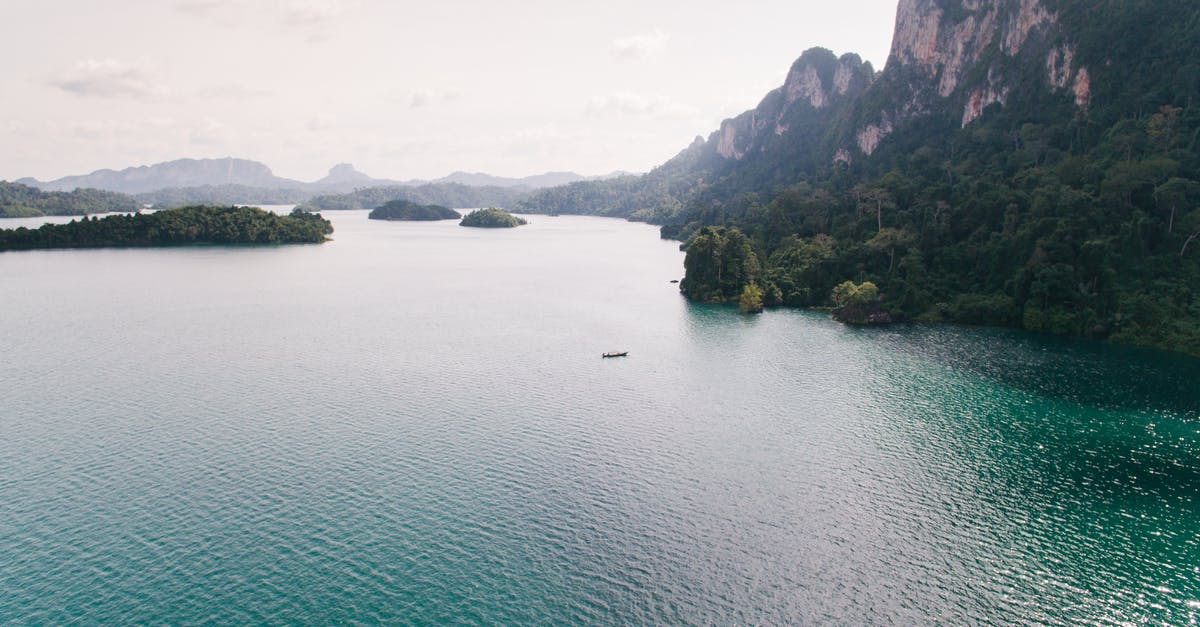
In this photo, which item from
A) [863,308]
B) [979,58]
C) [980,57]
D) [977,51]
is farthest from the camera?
[977,51]

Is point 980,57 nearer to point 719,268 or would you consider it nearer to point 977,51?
point 977,51

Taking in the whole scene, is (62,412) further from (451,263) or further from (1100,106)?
(1100,106)

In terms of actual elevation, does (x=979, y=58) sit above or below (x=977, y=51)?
below

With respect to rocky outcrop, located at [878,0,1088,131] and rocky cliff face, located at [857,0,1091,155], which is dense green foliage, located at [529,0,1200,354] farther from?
rocky outcrop, located at [878,0,1088,131]

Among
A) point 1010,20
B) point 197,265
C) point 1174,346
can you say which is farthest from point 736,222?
point 197,265

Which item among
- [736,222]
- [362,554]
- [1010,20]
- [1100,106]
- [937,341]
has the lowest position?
[362,554]

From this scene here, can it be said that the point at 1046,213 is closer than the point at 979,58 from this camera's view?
Yes

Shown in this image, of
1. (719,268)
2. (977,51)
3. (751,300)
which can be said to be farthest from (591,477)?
(977,51)

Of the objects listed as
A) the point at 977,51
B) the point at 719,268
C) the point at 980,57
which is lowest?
the point at 719,268

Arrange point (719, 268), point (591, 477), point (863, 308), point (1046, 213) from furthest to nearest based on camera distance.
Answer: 1. point (719, 268)
2. point (863, 308)
3. point (1046, 213)
4. point (591, 477)
